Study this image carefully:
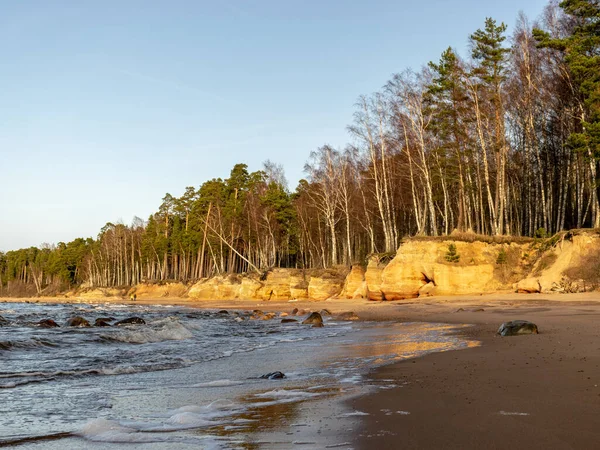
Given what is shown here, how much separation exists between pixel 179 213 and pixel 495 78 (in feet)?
209

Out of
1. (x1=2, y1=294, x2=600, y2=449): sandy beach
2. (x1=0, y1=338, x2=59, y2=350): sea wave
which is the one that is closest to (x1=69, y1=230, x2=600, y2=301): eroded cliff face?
(x1=2, y1=294, x2=600, y2=449): sandy beach

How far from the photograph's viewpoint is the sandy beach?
12.7ft

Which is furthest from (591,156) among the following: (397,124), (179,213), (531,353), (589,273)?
(179,213)

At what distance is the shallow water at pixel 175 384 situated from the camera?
15.3 ft

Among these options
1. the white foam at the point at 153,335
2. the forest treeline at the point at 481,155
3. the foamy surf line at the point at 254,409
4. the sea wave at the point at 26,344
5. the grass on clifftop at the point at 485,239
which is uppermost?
the forest treeline at the point at 481,155

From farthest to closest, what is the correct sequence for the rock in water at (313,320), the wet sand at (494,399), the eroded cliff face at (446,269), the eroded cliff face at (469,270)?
1. the eroded cliff face at (446,269)
2. the eroded cliff face at (469,270)
3. the rock in water at (313,320)
4. the wet sand at (494,399)

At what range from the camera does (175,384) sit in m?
7.72

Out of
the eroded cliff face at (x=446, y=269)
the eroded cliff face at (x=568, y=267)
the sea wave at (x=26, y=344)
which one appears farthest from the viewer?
the eroded cliff face at (x=446, y=269)

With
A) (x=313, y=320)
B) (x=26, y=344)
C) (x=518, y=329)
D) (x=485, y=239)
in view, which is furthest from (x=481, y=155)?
(x=26, y=344)

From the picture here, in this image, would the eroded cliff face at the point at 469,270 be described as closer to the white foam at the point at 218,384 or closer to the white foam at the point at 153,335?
the white foam at the point at 153,335

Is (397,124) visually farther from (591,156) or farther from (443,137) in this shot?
(591,156)

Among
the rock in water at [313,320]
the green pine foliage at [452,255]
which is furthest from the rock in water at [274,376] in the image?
the green pine foliage at [452,255]

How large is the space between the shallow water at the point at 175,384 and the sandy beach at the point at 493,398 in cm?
76

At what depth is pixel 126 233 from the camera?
94312mm
